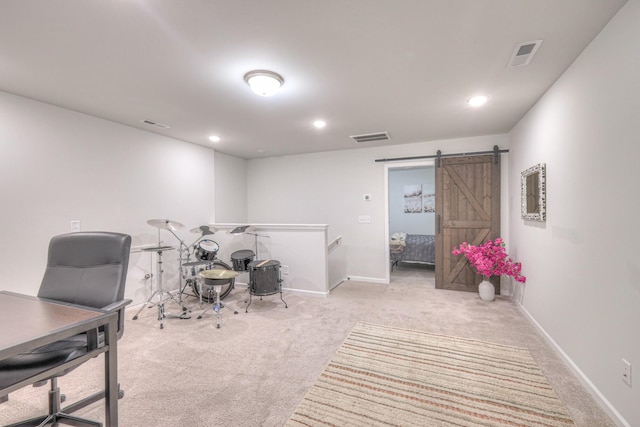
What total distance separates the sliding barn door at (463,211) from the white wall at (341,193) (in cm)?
31

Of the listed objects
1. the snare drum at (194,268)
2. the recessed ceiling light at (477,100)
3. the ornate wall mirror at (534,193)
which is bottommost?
the snare drum at (194,268)

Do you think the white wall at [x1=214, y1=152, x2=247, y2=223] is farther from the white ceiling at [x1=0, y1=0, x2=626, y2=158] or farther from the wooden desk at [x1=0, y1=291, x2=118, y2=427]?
the wooden desk at [x1=0, y1=291, x2=118, y2=427]

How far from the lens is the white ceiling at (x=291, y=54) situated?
164cm

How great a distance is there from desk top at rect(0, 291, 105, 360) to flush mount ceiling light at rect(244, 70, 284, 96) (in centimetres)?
199

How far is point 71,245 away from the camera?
192cm

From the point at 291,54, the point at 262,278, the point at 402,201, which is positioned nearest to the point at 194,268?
the point at 262,278

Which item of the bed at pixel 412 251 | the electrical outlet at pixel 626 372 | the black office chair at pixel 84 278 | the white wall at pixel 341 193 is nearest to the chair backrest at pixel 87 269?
the black office chair at pixel 84 278

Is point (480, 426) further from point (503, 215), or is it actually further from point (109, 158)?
point (109, 158)

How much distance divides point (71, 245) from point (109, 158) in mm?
2126

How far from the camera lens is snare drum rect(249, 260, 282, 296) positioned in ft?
12.1

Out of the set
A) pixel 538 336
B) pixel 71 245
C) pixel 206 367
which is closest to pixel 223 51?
pixel 71 245

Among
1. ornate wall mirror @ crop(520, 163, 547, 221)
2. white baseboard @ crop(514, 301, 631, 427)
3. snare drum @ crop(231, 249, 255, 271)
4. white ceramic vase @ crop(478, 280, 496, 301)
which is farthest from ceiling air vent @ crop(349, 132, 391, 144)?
white baseboard @ crop(514, 301, 631, 427)

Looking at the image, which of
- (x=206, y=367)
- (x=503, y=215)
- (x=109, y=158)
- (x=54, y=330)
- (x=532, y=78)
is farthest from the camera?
(x=503, y=215)

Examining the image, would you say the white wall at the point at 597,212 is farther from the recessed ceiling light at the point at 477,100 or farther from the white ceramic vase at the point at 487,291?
the white ceramic vase at the point at 487,291
